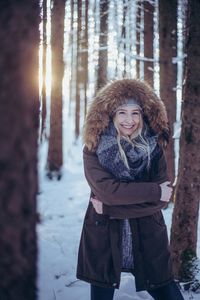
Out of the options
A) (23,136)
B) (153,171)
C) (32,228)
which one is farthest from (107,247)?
(23,136)

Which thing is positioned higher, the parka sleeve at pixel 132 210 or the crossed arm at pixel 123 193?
the crossed arm at pixel 123 193

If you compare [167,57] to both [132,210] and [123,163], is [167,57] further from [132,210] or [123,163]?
[132,210]

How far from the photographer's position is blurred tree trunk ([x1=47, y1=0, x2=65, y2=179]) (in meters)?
10.8

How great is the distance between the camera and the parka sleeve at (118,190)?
8.96ft

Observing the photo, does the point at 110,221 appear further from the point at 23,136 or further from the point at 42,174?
the point at 42,174

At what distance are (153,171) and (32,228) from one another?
5.05ft

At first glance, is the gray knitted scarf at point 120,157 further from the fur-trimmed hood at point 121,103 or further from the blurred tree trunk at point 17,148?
the blurred tree trunk at point 17,148

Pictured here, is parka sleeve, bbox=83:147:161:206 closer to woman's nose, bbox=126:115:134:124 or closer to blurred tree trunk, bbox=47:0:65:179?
woman's nose, bbox=126:115:134:124

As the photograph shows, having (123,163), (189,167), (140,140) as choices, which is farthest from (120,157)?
(189,167)

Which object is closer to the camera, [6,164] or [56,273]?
[6,164]

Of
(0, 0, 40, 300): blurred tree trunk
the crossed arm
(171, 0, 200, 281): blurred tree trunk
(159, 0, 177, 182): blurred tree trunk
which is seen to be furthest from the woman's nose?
(159, 0, 177, 182): blurred tree trunk

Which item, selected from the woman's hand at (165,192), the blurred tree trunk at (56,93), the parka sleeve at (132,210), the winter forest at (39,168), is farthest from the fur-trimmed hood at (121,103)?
the blurred tree trunk at (56,93)

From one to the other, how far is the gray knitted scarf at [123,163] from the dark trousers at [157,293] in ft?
0.71

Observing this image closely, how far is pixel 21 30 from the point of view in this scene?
1.37 metres
